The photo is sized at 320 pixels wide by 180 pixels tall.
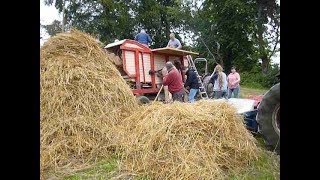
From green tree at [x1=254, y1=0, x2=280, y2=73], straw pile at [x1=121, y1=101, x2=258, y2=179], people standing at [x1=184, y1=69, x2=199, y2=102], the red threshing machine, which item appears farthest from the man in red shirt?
green tree at [x1=254, y1=0, x2=280, y2=73]

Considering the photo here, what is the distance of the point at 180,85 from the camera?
6.84m

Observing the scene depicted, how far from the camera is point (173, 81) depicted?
6840 mm

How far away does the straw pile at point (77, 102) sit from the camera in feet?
12.6

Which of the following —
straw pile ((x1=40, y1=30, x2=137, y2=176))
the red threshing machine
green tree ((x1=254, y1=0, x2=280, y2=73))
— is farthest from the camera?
green tree ((x1=254, y1=0, x2=280, y2=73))

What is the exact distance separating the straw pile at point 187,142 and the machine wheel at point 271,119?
24 cm

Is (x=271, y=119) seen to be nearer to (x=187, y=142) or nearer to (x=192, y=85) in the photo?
(x=187, y=142)

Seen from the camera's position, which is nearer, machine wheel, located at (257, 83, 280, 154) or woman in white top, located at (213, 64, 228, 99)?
machine wheel, located at (257, 83, 280, 154)

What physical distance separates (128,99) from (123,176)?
1857 millimetres

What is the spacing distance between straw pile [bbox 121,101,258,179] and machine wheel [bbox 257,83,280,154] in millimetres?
242

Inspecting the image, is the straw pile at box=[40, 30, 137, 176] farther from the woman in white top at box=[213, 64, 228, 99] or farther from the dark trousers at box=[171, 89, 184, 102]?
the woman in white top at box=[213, 64, 228, 99]

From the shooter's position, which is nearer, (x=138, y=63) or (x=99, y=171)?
(x=99, y=171)

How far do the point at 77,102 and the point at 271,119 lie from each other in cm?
245

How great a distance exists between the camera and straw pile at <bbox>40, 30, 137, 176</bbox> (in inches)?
152

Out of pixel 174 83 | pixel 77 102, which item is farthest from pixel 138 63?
pixel 77 102
